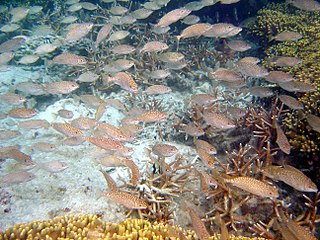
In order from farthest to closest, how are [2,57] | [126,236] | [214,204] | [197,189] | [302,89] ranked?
[2,57], [302,89], [197,189], [214,204], [126,236]

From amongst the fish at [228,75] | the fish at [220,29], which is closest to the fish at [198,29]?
the fish at [220,29]

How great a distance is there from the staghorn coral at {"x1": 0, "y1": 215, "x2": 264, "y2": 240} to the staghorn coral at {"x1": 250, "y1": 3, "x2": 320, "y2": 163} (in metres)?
2.71

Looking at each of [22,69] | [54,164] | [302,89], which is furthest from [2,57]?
[302,89]

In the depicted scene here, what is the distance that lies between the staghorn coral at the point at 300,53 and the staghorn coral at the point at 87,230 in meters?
2.71

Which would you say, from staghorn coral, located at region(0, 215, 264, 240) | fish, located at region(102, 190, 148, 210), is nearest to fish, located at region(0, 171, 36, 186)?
staghorn coral, located at region(0, 215, 264, 240)

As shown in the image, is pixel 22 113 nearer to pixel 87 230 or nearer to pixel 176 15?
pixel 87 230

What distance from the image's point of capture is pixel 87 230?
3133mm

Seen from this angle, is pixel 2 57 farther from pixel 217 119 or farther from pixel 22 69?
pixel 217 119

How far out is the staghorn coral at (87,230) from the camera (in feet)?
10.1

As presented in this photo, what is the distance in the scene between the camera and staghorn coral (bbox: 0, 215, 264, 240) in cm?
307

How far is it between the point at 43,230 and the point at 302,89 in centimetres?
493

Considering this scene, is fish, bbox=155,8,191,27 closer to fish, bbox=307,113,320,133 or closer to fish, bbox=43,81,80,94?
fish, bbox=43,81,80,94

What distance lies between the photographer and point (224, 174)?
165 inches

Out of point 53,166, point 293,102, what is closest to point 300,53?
point 293,102
